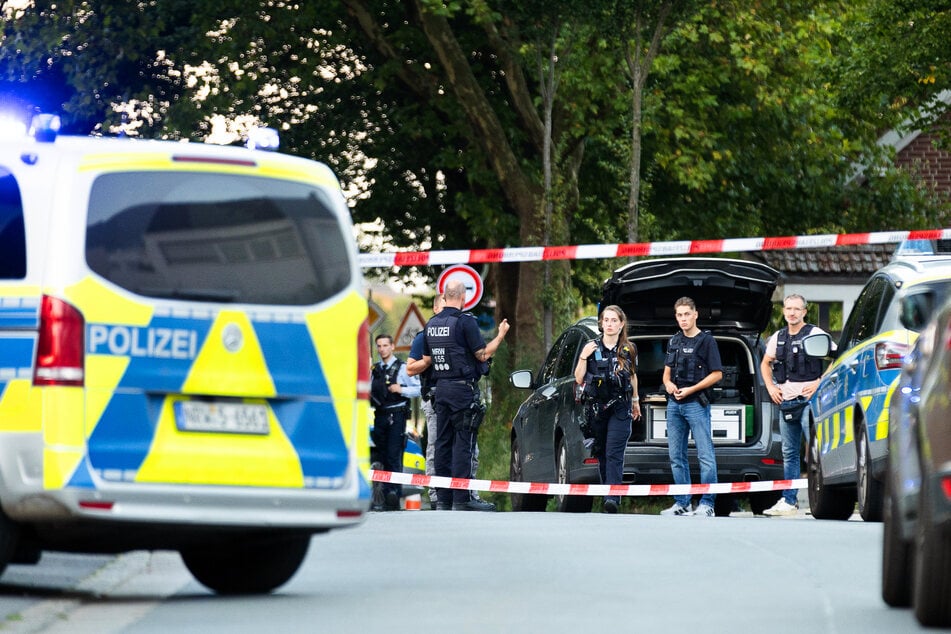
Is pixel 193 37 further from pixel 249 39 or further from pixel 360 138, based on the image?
pixel 360 138

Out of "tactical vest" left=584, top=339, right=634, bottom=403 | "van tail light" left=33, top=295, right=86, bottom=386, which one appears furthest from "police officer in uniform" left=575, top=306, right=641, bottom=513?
"van tail light" left=33, top=295, right=86, bottom=386

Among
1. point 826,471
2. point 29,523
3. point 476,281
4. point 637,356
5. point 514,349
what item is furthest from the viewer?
point 514,349

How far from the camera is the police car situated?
14.5m

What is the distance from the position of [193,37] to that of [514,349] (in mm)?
7920

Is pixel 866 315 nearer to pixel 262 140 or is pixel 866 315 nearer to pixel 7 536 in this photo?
pixel 262 140

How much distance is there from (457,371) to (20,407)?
9374 mm

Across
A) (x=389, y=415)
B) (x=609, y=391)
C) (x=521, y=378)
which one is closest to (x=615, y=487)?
(x=609, y=391)

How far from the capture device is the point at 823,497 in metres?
16.8

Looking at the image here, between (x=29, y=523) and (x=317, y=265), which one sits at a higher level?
(x=317, y=265)

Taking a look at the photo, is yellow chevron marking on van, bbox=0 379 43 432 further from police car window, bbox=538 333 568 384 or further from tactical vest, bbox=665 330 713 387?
police car window, bbox=538 333 568 384

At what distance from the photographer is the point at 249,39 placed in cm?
3356

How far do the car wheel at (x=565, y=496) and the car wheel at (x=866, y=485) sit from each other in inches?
145

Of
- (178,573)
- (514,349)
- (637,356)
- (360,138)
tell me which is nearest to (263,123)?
(360,138)

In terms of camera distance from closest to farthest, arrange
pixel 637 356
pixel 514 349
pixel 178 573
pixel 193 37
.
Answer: pixel 178 573 < pixel 637 356 < pixel 514 349 < pixel 193 37
